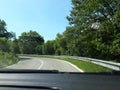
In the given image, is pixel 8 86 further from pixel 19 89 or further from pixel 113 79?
pixel 113 79

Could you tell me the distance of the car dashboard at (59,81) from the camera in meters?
3.23

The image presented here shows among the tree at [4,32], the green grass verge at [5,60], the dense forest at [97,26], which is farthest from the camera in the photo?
the tree at [4,32]

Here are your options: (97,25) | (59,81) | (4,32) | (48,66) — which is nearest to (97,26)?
(97,25)

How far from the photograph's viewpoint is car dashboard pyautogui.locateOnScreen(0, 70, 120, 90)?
3232 mm

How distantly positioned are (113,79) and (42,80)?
59 centimetres

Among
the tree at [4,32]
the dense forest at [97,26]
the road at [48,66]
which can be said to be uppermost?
the tree at [4,32]

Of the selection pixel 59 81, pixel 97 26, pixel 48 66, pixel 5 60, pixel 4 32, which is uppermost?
pixel 4 32

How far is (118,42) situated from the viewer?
1634 inches

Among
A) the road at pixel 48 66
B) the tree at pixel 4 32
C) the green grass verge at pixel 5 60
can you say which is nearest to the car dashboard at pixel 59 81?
the road at pixel 48 66

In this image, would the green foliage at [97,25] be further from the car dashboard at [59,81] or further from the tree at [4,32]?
the tree at [4,32]

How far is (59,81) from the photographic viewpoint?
3365 millimetres

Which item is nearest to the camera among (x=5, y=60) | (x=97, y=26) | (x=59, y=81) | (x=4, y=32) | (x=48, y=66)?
(x=59, y=81)

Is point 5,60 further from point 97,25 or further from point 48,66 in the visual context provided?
point 97,25

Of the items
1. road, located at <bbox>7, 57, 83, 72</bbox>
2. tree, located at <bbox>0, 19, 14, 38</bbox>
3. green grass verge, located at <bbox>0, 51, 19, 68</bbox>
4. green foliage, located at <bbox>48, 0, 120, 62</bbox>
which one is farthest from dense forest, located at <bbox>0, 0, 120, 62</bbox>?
tree, located at <bbox>0, 19, 14, 38</bbox>
